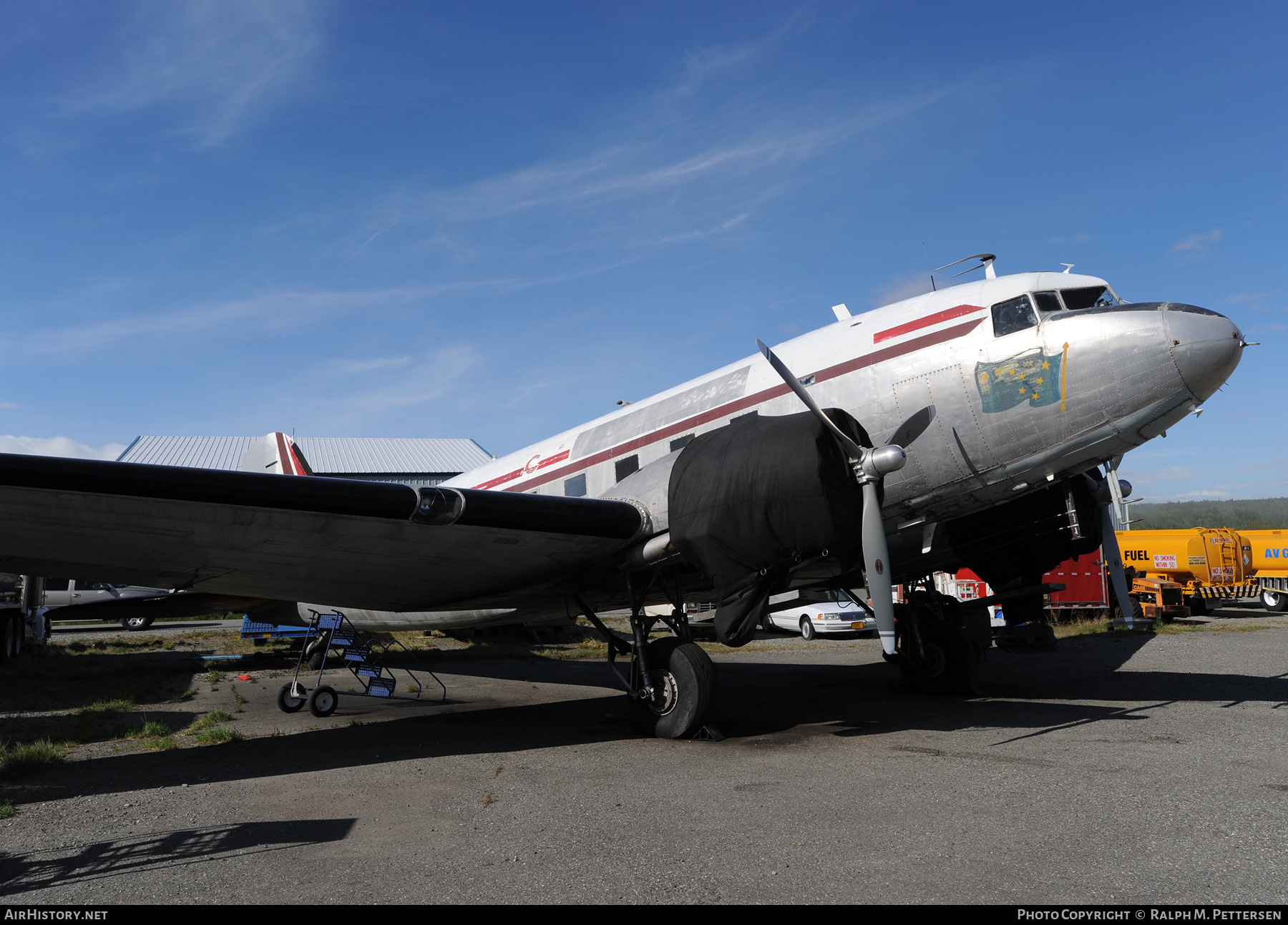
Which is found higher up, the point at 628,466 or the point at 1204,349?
the point at 1204,349

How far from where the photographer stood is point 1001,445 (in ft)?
26.0

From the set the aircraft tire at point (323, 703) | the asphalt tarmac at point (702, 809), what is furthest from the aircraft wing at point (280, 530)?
the aircraft tire at point (323, 703)

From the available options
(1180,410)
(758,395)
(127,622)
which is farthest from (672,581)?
(127,622)

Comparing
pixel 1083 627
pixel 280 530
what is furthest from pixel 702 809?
pixel 1083 627

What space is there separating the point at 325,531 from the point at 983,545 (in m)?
8.21

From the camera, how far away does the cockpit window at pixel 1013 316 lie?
26.2 ft

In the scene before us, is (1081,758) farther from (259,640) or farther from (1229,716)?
(259,640)

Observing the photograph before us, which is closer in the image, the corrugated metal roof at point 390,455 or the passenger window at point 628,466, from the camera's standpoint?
the passenger window at point 628,466

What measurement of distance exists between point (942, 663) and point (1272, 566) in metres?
25.0

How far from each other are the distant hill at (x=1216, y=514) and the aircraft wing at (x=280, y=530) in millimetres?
143281

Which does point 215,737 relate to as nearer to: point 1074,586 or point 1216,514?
point 1074,586

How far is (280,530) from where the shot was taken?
25.6 feet

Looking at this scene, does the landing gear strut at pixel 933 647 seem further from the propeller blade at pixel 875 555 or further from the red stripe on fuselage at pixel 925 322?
the red stripe on fuselage at pixel 925 322

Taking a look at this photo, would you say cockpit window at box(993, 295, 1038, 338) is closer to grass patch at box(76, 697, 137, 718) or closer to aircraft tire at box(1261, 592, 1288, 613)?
grass patch at box(76, 697, 137, 718)
